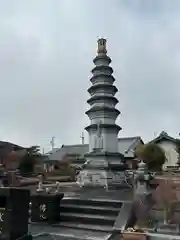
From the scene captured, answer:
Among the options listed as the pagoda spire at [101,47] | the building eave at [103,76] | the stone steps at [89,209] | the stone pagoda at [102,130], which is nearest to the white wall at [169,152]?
the stone pagoda at [102,130]

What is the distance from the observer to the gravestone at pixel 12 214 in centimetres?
656

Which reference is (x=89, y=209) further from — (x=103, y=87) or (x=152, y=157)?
(x=152, y=157)

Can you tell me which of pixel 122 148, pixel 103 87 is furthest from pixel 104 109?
pixel 122 148

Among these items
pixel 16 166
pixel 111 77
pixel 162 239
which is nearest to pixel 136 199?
pixel 162 239

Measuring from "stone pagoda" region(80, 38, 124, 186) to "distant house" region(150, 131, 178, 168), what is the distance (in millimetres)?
16022

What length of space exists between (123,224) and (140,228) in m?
0.59

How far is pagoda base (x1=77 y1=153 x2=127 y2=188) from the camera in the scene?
18.2m

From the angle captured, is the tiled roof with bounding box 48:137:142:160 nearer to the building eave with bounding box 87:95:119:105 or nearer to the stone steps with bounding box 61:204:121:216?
the building eave with bounding box 87:95:119:105

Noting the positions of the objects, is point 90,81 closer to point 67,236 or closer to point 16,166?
point 16,166

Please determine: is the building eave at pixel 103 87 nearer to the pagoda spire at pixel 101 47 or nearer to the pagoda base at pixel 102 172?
the pagoda spire at pixel 101 47

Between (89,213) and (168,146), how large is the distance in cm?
2626

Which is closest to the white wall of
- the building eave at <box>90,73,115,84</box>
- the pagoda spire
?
the building eave at <box>90,73,115,84</box>

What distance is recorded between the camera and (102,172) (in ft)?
60.4

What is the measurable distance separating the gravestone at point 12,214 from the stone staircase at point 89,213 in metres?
2.62
